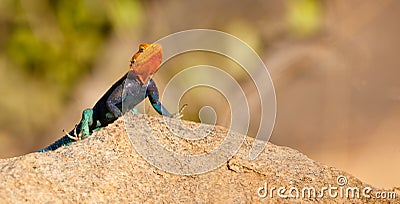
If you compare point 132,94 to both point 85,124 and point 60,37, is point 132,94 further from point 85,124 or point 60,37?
point 60,37

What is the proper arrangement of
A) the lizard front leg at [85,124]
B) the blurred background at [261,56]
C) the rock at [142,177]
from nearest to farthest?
the rock at [142,177] → the lizard front leg at [85,124] → the blurred background at [261,56]

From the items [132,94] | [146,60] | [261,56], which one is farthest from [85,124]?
[261,56]

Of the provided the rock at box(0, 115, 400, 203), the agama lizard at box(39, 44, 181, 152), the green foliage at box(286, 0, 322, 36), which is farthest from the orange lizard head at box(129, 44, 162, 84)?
the green foliage at box(286, 0, 322, 36)

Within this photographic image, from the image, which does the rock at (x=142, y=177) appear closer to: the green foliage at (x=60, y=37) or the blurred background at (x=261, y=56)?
the blurred background at (x=261, y=56)

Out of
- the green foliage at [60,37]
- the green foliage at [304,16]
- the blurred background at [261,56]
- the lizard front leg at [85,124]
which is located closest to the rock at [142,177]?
the lizard front leg at [85,124]

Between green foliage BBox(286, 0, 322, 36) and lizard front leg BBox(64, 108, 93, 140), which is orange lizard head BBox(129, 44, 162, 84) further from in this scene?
green foliage BBox(286, 0, 322, 36)
